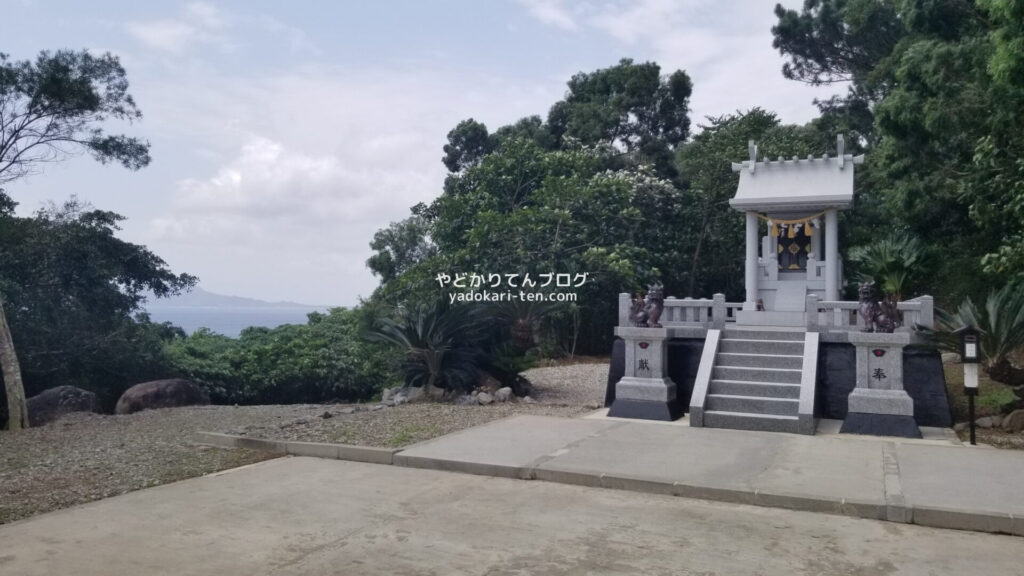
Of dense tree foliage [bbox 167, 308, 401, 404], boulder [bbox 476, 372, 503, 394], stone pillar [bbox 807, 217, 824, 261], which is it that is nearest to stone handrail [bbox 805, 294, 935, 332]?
stone pillar [bbox 807, 217, 824, 261]

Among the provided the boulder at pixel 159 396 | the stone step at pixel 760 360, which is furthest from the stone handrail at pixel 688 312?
the boulder at pixel 159 396

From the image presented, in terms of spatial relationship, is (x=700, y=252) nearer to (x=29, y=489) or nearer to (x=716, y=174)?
(x=716, y=174)

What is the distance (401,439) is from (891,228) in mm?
17520

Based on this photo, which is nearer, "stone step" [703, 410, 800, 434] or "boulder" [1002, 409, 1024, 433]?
"boulder" [1002, 409, 1024, 433]

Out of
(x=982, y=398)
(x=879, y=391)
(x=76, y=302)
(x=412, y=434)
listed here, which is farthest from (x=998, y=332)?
(x=76, y=302)

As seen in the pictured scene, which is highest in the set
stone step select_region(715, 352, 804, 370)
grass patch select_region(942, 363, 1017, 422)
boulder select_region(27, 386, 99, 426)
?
stone step select_region(715, 352, 804, 370)

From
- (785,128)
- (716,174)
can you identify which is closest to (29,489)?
(716,174)

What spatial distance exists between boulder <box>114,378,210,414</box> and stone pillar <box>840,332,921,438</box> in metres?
12.1

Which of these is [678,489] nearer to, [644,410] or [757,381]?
[644,410]

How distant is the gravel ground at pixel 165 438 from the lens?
7145 mm

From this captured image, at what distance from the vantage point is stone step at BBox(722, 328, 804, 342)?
11.3 metres

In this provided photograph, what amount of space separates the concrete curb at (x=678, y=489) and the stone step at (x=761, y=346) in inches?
186

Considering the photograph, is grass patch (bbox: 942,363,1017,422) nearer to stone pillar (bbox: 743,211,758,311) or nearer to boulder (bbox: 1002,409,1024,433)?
boulder (bbox: 1002,409,1024,433)

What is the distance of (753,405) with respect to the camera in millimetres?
10148
